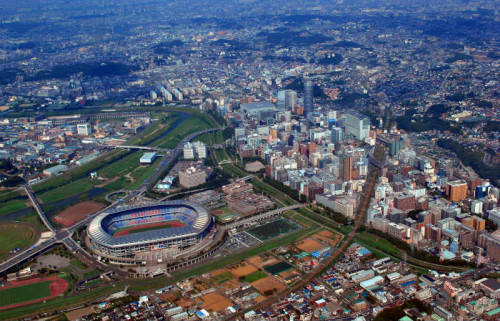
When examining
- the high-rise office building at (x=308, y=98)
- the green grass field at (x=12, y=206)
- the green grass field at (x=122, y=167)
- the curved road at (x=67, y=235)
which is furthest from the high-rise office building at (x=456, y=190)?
the green grass field at (x=12, y=206)

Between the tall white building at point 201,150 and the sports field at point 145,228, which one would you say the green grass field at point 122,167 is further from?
the sports field at point 145,228

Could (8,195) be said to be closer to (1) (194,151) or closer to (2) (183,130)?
(1) (194,151)

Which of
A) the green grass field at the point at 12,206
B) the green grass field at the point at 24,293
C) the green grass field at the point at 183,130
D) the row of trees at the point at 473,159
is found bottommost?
the green grass field at the point at 183,130

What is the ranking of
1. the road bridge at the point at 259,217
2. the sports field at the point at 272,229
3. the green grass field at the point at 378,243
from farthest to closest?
the road bridge at the point at 259,217, the sports field at the point at 272,229, the green grass field at the point at 378,243

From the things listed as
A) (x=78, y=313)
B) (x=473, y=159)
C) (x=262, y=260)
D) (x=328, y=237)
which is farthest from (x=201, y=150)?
(x=78, y=313)

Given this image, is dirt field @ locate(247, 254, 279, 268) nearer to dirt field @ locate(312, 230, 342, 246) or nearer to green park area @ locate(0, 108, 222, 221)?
dirt field @ locate(312, 230, 342, 246)

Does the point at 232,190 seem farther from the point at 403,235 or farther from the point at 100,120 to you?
the point at 100,120
